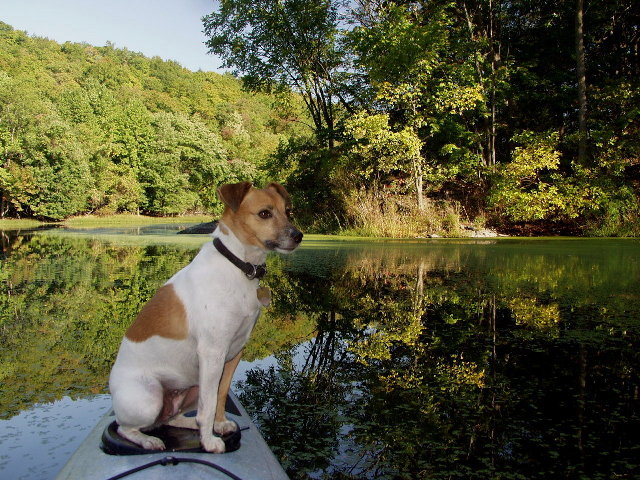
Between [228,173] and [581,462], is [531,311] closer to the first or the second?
[581,462]

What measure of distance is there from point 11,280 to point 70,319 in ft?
10.1

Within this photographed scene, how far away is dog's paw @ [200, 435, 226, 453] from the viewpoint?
1.82 metres

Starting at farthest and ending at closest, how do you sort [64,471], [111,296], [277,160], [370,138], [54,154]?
[54,154], [277,160], [370,138], [111,296], [64,471]

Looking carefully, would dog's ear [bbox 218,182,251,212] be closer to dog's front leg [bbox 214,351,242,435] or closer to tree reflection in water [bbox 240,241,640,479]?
dog's front leg [bbox 214,351,242,435]

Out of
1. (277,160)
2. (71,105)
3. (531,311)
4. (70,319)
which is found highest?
(71,105)

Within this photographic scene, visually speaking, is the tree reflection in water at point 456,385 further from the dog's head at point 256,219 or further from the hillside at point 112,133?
the hillside at point 112,133

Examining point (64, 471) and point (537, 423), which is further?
point (537, 423)

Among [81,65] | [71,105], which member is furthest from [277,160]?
[81,65]

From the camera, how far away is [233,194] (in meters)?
2.21

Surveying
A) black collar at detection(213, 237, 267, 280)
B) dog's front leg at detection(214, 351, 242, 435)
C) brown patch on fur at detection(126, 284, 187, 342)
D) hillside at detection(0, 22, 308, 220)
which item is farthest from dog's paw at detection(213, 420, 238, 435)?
hillside at detection(0, 22, 308, 220)

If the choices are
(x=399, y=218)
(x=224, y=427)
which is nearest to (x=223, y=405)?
(x=224, y=427)

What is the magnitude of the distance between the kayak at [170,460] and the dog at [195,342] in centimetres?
5

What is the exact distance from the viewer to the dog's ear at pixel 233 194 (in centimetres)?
219

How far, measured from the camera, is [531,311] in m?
5.07
